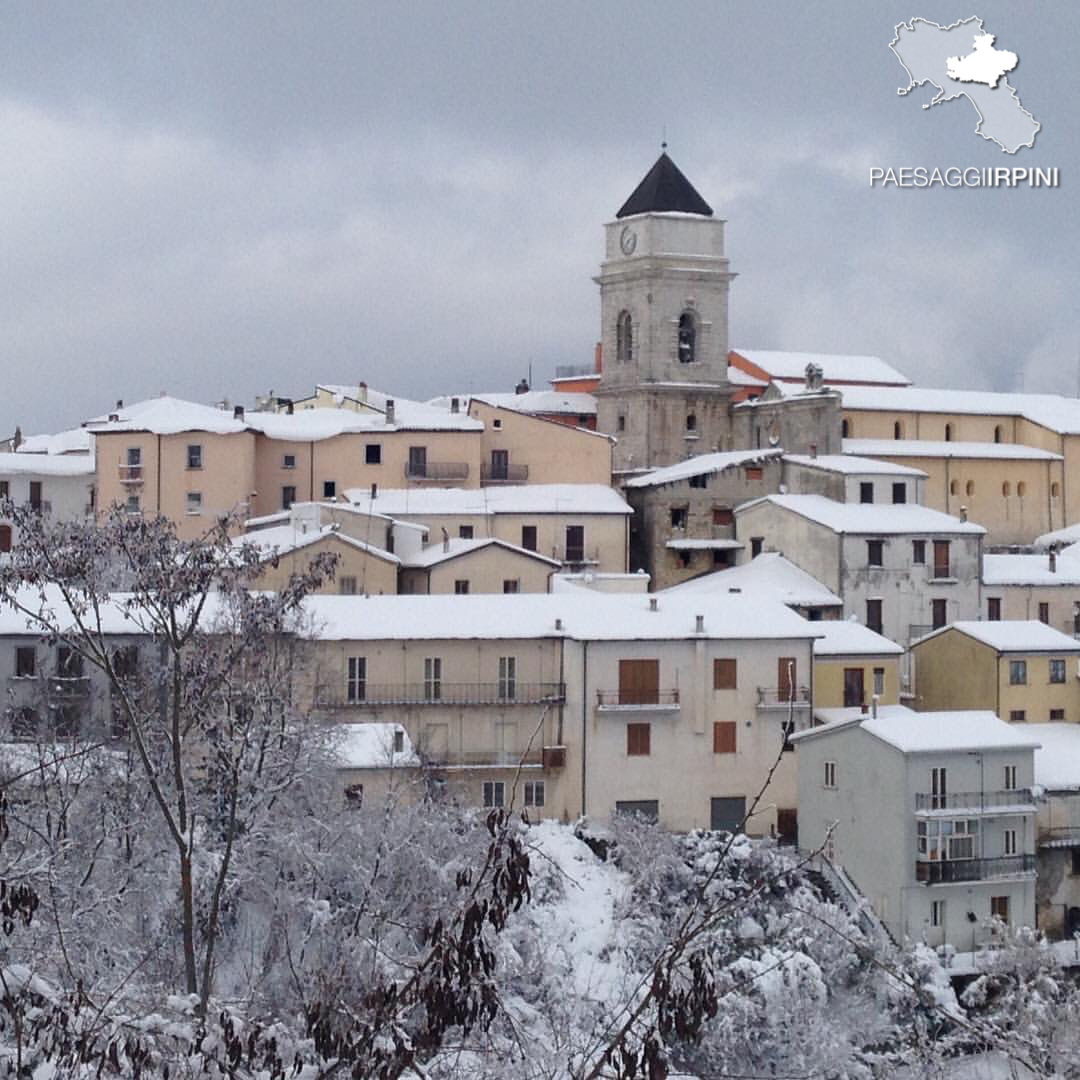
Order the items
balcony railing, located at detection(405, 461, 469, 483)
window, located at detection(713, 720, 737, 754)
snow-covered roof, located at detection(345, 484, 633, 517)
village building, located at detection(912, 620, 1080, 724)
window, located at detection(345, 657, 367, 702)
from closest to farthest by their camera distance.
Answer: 1. window, located at detection(345, 657, 367, 702)
2. window, located at detection(713, 720, 737, 754)
3. village building, located at detection(912, 620, 1080, 724)
4. snow-covered roof, located at detection(345, 484, 633, 517)
5. balcony railing, located at detection(405, 461, 469, 483)

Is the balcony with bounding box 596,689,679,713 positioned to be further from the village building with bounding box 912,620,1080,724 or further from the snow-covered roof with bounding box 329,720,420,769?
the village building with bounding box 912,620,1080,724

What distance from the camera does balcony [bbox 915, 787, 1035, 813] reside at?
32562 millimetres

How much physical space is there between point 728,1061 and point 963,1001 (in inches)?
199

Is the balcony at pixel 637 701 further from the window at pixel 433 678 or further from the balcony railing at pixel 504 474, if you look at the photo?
the balcony railing at pixel 504 474

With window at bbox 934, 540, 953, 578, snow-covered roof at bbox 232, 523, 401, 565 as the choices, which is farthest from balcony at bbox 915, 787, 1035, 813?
snow-covered roof at bbox 232, 523, 401, 565

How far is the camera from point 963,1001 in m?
29.7

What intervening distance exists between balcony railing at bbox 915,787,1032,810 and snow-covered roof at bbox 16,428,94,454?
32.4 m

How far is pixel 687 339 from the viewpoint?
5878 cm

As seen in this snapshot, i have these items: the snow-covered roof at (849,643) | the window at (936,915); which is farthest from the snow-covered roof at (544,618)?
the window at (936,915)

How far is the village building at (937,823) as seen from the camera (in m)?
32.2

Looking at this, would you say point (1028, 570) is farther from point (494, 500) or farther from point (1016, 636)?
point (494, 500)

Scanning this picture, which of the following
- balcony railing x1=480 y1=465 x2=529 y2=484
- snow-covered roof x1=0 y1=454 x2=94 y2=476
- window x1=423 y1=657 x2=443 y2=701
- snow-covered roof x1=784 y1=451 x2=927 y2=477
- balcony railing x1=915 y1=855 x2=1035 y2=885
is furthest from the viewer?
snow-covered roof x1=0 y1=454 x2=94 y2=476

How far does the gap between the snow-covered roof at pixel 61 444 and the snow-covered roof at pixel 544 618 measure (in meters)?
23.0

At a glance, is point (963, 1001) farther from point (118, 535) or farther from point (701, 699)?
point (118, 535)
